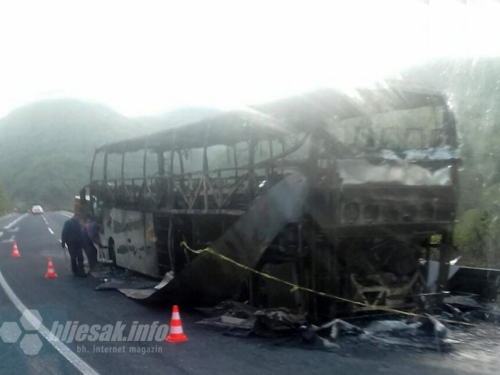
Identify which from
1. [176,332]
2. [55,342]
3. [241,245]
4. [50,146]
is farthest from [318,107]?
[50,146]

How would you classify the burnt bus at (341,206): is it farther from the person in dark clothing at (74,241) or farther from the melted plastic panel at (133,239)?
the person in dark clothing at (74,241)

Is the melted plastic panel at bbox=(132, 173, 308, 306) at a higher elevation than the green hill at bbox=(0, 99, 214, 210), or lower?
lower

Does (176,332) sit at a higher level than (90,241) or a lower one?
Answer: lower

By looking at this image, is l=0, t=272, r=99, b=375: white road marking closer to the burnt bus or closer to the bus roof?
the burnt bus

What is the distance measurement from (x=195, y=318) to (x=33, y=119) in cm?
9138

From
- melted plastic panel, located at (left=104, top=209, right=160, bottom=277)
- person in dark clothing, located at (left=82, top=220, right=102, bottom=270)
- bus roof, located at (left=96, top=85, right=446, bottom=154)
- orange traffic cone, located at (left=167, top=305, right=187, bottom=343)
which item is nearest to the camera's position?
orange traffic cone, located at (left=167, top=305, right=187, bottom=343)

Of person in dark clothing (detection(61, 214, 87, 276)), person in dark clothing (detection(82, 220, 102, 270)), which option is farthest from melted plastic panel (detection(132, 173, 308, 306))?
person in dark clothing (detection(82, 220, 102, 270))

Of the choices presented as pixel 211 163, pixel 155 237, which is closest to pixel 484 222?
pixel 211 163

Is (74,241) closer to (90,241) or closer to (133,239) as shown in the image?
(90,241)

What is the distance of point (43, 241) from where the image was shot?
97.9ft

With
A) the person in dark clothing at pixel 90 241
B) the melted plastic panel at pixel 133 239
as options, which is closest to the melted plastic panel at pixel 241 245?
the melted plastic panel at pixel 133 239

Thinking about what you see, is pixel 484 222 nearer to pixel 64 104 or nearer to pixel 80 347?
pixel 80 347

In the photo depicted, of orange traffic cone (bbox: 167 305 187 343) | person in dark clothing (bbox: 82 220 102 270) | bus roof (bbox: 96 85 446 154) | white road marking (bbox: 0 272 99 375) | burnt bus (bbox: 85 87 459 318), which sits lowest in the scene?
white road marking (bbox: 0 272 99 375)

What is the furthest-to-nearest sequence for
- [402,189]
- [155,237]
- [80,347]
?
[155,237] < [402,189] < [80,347]
